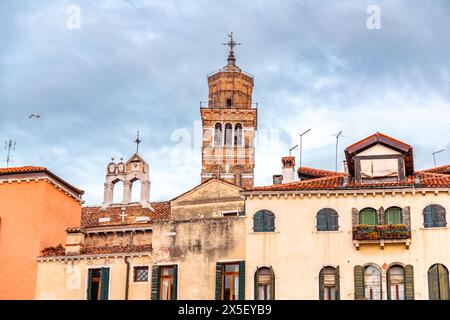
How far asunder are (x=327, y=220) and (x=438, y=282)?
5.14 m

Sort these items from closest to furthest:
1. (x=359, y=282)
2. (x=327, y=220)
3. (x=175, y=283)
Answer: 1. (x=359, y=282)
2. (x=327, y=220)
3. (x=175, y=283)

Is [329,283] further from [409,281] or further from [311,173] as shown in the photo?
[311,173]

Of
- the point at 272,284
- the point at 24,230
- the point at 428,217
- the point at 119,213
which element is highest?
the point at 119,213

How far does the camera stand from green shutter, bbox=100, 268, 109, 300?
131 feet

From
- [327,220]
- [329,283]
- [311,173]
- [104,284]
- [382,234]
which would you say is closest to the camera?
[382,234]

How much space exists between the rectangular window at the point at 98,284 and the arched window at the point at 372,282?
1104 centimetres

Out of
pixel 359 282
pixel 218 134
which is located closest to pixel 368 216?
pixel 359 282

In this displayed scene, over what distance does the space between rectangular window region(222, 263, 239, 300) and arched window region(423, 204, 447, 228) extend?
316 inches

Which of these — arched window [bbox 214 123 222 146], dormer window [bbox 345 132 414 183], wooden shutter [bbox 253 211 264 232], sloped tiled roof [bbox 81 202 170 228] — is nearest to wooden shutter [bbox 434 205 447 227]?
dormer window [bbox 345 132 414 183]

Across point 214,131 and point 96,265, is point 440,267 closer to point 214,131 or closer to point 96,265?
point 96,265

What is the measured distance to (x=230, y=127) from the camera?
79.7 meters

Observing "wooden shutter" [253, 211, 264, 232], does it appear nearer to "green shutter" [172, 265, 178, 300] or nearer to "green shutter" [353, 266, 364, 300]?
"green shutter" [172, 265, 178, 300]

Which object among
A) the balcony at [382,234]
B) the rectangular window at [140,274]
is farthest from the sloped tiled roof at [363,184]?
the rectangular window at [140,274]
